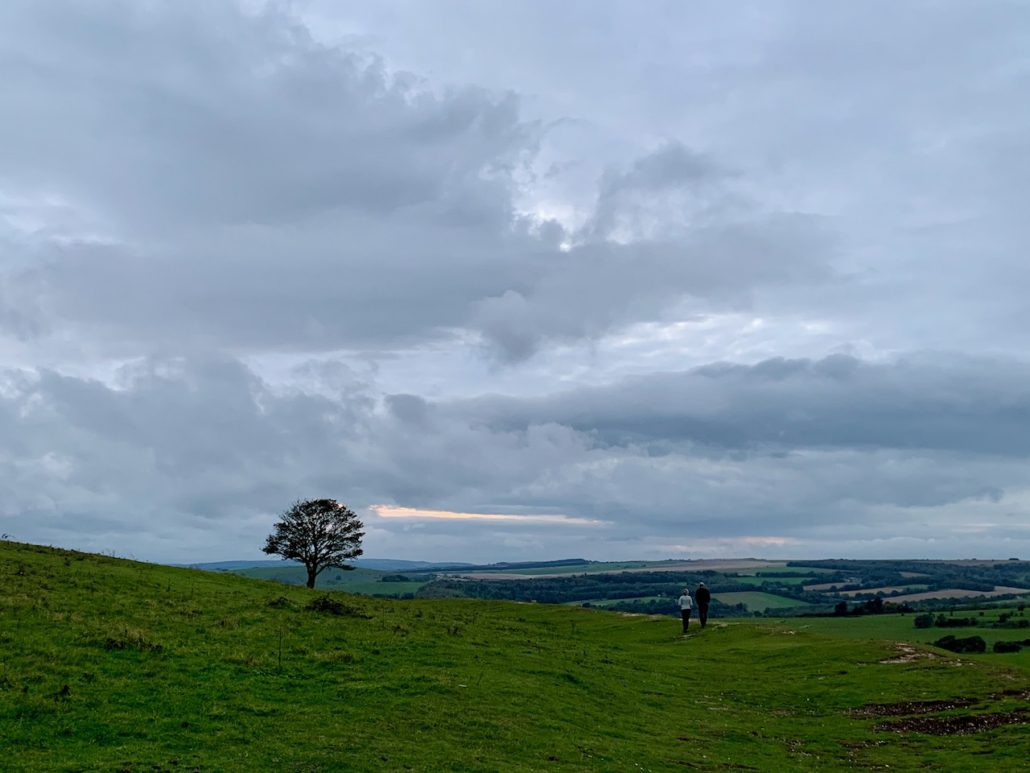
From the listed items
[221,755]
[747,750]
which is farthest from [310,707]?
[747,750]

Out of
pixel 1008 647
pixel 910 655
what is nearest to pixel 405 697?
pixel 910 655

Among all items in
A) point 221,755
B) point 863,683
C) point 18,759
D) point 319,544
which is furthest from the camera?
point 319,544

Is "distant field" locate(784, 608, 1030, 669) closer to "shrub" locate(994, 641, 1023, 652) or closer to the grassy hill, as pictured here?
"shrub" locate(994, 641, 1023, 652)

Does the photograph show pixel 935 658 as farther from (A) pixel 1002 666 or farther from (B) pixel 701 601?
(B) pixel 701 601

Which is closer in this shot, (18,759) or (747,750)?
(18,759)

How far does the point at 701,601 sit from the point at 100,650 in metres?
45.9

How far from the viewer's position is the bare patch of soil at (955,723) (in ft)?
93.5

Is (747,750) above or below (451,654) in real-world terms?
below

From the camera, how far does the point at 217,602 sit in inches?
1603

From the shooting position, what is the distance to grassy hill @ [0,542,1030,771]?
782 inches

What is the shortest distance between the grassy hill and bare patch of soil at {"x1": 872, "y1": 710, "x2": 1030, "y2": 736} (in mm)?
111

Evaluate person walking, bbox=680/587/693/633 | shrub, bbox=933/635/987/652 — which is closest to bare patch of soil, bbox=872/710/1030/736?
person walking, bbox=680/587/693/633

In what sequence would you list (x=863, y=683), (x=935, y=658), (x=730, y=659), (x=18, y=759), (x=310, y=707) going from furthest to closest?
1. (x=730, y=659)
2. (x=935, y=658)
3. (x=863, y=683)
4. (x=310, y=707)
5. (x=18, y=759)

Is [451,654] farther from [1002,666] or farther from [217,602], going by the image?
[1002,666]
